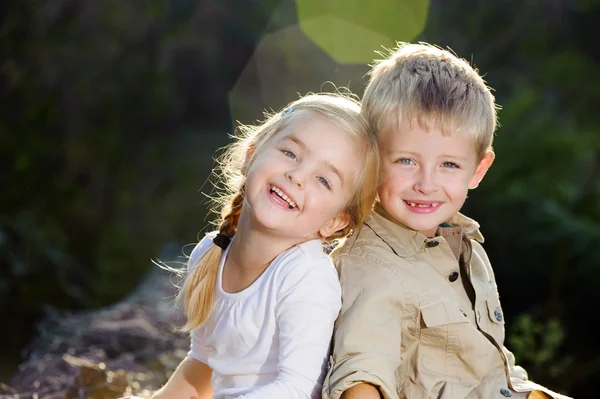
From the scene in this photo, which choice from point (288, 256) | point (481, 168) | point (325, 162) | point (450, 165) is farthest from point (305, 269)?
point (481, 168)

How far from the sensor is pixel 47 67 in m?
6.84

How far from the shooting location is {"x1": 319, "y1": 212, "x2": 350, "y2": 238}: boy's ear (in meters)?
2.41

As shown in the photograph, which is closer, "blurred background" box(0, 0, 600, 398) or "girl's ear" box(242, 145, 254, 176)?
"girl's ear" box(242, 145, 254, 176)

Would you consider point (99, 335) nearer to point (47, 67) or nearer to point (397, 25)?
point (47, 67)

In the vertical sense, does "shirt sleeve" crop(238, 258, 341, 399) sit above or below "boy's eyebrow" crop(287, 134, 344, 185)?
below

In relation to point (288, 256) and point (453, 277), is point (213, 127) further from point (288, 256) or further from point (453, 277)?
point (288, 256)

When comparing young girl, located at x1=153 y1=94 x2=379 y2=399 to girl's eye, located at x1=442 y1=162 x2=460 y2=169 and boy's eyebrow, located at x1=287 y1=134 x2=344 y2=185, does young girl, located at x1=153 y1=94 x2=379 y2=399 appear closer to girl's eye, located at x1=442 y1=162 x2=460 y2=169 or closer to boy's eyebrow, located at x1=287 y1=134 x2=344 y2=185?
boy's eyebrow, located at x1=287 y1=134 x2=344 y2=185

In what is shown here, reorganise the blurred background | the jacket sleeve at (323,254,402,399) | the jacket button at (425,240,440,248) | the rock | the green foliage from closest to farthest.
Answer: the jacket sleeve at (323,254,402,399) < the jacket button at (425,240,440,248) < the rock < the green foliage < the blurred background

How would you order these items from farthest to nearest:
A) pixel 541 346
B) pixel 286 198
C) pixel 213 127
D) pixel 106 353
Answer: pixel 213 127 → pixel 541 346 → pixel 106 353 → pixel 286 198

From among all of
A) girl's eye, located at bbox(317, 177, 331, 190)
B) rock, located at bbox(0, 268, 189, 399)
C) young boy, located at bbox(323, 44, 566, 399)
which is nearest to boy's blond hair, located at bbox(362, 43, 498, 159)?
young boy, located at bbox(323, 44, 566, 399)

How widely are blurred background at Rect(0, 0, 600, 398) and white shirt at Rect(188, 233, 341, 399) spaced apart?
7.26 feet

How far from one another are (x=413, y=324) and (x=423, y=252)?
26 cm

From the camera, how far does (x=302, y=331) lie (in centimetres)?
216

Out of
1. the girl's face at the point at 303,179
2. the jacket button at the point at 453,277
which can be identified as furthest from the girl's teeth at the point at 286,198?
the jacket button at the point at 453,277
